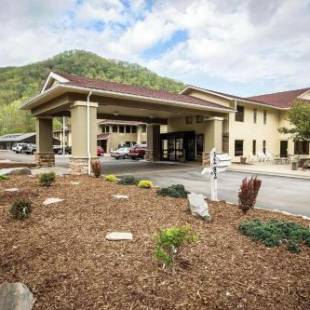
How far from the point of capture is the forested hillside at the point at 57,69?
49.9m

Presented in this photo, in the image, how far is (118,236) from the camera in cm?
496

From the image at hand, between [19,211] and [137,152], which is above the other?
[137,152]

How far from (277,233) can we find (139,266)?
104 inches

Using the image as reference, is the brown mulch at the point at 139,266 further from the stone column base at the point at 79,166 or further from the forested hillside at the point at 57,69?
the forested hillside at the point at 57,69

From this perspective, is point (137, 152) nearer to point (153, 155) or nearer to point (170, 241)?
point (153, 155)

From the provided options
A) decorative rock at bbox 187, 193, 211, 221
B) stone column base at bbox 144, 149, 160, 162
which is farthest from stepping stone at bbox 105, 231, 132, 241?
stone column base at bbox 144, 149, 160, 162

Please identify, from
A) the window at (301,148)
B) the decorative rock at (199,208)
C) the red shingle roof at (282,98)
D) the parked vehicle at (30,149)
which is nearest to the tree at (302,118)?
the red shingle roof at (282,98)

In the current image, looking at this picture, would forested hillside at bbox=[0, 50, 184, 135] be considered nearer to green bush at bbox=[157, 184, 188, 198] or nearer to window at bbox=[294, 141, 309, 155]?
window at bbox=[294, 141, 309, 155]

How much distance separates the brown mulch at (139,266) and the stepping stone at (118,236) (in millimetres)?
132

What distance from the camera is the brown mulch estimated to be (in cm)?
328

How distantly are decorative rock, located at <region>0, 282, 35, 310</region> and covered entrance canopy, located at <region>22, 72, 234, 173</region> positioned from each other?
1111cm

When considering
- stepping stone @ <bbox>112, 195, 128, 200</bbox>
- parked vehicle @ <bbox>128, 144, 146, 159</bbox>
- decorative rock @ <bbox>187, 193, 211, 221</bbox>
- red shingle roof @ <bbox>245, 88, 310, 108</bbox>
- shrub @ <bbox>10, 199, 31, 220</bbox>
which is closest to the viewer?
shrub @ <bbox>10, 199, 31, 220</bbox>

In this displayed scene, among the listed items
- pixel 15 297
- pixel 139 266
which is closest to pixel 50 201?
pixel 139 266

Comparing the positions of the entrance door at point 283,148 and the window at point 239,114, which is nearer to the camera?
the window at point 239,114
